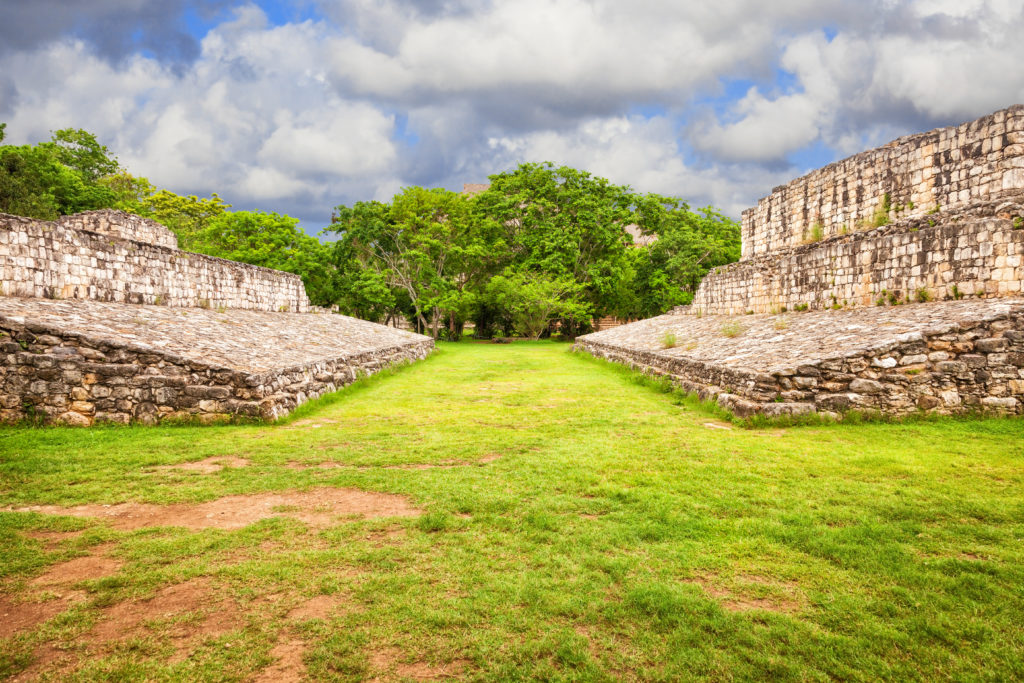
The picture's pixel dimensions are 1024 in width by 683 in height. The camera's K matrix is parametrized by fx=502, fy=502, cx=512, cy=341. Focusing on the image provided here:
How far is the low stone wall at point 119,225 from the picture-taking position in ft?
44.0

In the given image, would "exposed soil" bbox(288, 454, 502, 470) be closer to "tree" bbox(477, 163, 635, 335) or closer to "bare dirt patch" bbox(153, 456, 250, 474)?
"bare dirt patch" bbox(153, 456, 250, 474)

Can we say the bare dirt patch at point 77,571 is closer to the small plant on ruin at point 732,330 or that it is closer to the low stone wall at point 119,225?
the low stone wall at point 119,225

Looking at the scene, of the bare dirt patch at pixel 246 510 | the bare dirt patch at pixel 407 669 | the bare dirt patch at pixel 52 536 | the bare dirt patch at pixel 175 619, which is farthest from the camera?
the bare dirt patch at pixel 246 510

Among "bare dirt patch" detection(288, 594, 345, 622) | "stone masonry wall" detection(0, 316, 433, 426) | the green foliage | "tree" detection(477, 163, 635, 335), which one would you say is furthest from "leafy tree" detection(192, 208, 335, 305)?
"bare dirt patch" detection(288, 594, 345, 622)

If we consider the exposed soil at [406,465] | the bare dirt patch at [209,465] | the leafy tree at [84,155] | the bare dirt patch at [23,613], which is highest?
the leafy tree at [84,155]

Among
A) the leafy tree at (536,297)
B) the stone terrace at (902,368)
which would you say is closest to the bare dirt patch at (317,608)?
the stone terrace at (902,368)

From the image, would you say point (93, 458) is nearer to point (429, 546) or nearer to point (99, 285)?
point (429, 546)

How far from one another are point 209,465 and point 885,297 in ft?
43.4

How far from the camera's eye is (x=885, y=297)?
36.8 feet

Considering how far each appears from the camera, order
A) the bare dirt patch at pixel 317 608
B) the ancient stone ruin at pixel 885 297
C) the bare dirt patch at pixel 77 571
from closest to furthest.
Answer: the bare dirt patch at pixel 317 608 < the bare dirt patch at pixel 77 571 < the ancient stone ruin at pixel 885 297

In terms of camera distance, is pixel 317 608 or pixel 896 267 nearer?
pixel 317 608

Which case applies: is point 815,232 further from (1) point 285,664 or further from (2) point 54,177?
(2) point 54,177

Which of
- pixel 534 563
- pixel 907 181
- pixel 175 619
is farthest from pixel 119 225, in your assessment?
pixel 907 181

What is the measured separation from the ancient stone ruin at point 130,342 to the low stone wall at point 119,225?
34 millimetres
